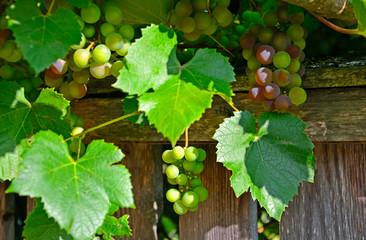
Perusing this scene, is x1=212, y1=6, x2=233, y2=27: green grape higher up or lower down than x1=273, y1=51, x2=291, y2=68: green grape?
higher up

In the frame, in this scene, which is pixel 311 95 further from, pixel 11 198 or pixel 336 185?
pixel 11 198

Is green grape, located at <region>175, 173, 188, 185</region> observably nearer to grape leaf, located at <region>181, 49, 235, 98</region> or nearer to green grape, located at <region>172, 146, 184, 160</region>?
green grape, located at <region>172, 146, 184, 160</region>

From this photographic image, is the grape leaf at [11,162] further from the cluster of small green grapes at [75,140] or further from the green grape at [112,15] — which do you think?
the green grape at [112,15]

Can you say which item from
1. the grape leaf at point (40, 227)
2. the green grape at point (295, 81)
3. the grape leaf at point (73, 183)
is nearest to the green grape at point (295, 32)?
the green grape at point (295, 81)

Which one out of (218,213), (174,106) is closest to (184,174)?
(218,213)

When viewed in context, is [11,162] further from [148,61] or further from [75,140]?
[148,61]

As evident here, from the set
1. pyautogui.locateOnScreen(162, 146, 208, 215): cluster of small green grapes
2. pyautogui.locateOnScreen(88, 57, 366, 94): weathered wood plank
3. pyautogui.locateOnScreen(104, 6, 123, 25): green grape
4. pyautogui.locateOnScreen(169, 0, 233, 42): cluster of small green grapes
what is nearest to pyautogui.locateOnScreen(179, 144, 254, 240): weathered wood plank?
pyautogui.locateOnScreen(162, 146, 208, 215): cluster of small green grapes
